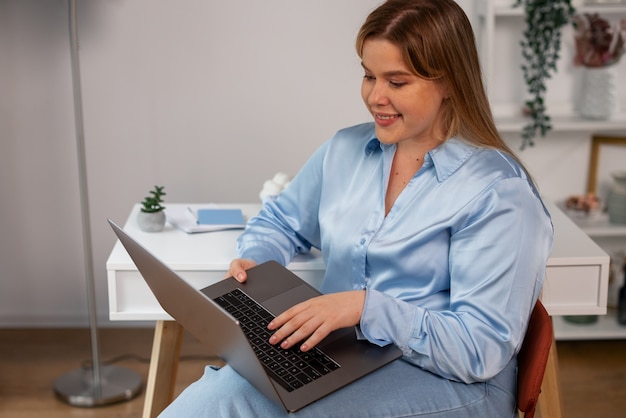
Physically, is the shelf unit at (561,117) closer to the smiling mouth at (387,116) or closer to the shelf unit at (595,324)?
the shelf unit at (595,324)

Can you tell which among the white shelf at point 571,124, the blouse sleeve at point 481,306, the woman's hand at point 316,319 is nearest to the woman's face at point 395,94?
the blouse sleeve at point 481,306

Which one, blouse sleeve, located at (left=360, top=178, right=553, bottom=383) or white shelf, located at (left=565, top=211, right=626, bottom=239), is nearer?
blouse sleeve, located at (left=360, top=178, right=553, bottom=383)

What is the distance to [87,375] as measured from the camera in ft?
9.04

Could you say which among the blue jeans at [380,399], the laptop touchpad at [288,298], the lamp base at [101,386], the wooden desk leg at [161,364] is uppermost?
the laptop touchpad at [288,298]

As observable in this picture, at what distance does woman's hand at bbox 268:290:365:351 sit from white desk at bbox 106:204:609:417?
439 millimetres

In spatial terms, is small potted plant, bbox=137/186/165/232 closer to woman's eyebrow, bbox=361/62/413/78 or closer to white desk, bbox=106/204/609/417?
white desk, bbox=106/204/609/417

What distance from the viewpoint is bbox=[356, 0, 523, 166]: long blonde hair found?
1.55 meters

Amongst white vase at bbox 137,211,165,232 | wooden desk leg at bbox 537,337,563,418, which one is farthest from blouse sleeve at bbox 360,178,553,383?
white vase at bbox 137,211,165,232

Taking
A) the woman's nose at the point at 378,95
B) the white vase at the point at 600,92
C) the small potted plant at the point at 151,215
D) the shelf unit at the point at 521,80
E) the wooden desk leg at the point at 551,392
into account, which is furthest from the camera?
the white vase at the point at 600,92

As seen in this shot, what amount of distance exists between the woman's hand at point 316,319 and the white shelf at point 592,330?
5.26ft

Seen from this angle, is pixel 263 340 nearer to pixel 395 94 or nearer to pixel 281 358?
pixel 281 358

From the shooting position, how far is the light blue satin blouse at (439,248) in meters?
1.49

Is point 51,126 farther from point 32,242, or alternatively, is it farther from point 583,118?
point 583,118

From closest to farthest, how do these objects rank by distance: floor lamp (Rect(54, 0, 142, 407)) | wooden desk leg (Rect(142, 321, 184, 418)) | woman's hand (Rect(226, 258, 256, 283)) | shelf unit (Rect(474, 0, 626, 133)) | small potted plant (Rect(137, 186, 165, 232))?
1. woman's hand (Rect(226, 258, 256, 283))
2. wooden desk leg (Rect(142, 321, 184, 418))
3. small potted plant (Rect(137, 186, 165, 232))
4. floor lamp (Rect(54, 0, 142, 407))
5. shelf unit (Rect(474, 0, 626, 133))
